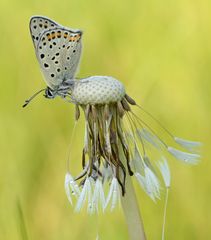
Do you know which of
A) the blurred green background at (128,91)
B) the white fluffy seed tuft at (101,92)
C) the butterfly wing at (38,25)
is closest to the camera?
the white fluffy seed tuft at (101,92)

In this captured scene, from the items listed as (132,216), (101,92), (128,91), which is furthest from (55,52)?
(128,91)

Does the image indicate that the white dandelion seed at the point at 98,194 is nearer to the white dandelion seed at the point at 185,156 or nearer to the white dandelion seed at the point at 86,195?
the white dandelion seed at the point at 86,195

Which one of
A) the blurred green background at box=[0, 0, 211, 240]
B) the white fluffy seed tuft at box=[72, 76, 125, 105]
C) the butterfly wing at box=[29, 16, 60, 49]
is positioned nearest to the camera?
the white fluffy seed tuft at box=[72, 76, 125, 105]

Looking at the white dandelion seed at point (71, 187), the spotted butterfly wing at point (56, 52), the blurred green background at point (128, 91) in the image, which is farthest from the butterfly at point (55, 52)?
the blurred green background at point (128, 91)

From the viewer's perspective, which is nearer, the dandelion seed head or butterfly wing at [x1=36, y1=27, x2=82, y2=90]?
the dandelion seed head

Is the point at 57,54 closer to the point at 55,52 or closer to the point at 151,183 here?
the point at 55,52

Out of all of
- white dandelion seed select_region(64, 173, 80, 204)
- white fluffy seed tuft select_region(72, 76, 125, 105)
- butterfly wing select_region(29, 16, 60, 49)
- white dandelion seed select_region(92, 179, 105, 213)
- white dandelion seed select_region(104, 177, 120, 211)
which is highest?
butterfly wing select_region(29, 16, 60, 49)

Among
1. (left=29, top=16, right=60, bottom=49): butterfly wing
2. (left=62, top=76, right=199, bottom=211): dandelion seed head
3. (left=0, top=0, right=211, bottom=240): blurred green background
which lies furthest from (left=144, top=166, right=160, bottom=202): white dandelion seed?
(left=0, top=0, right=211, bottom=240): blurred green background

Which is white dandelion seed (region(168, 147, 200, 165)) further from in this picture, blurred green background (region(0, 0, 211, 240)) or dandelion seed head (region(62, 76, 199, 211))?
blurred green background (region(0, 0, 211, 240))
